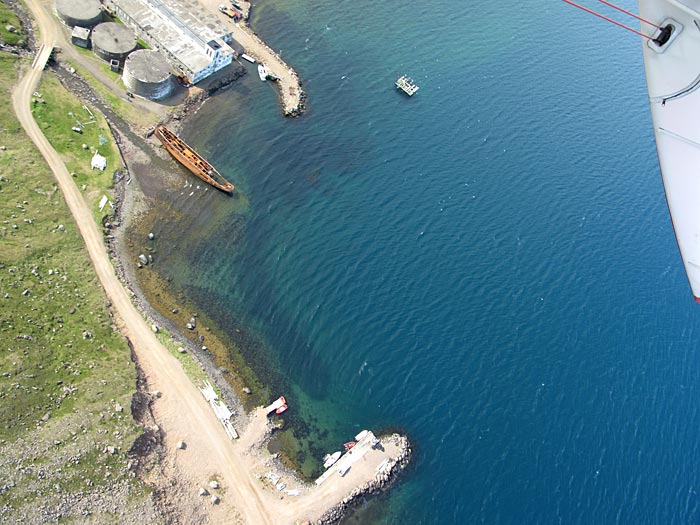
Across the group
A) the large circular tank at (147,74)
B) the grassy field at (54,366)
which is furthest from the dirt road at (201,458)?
the large circular tank at (147,74)

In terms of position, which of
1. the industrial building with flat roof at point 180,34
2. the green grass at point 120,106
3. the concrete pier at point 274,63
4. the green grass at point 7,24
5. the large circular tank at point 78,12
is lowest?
the green grass at point 7,24

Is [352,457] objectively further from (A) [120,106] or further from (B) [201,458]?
(A) [120,106]

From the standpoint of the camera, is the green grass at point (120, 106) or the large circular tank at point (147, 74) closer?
the large circular tank at point (147, 74)

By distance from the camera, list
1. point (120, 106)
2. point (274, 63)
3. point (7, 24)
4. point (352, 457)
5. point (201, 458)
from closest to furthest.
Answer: point (201, 458) → point (352, 457) → point (7, 24) → point (120, 106) → point (274, 63)

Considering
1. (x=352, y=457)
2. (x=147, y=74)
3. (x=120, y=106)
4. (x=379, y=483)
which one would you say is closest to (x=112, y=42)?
(x=147, y=74)

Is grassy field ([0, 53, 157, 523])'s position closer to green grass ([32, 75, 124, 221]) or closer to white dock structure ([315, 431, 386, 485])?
green grass ([32, 75, 124, 221])

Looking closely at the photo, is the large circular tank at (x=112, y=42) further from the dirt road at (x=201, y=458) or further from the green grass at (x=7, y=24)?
the dirt road at (x=201, y=458)

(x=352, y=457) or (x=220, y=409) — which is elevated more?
(x=352, y=457)
